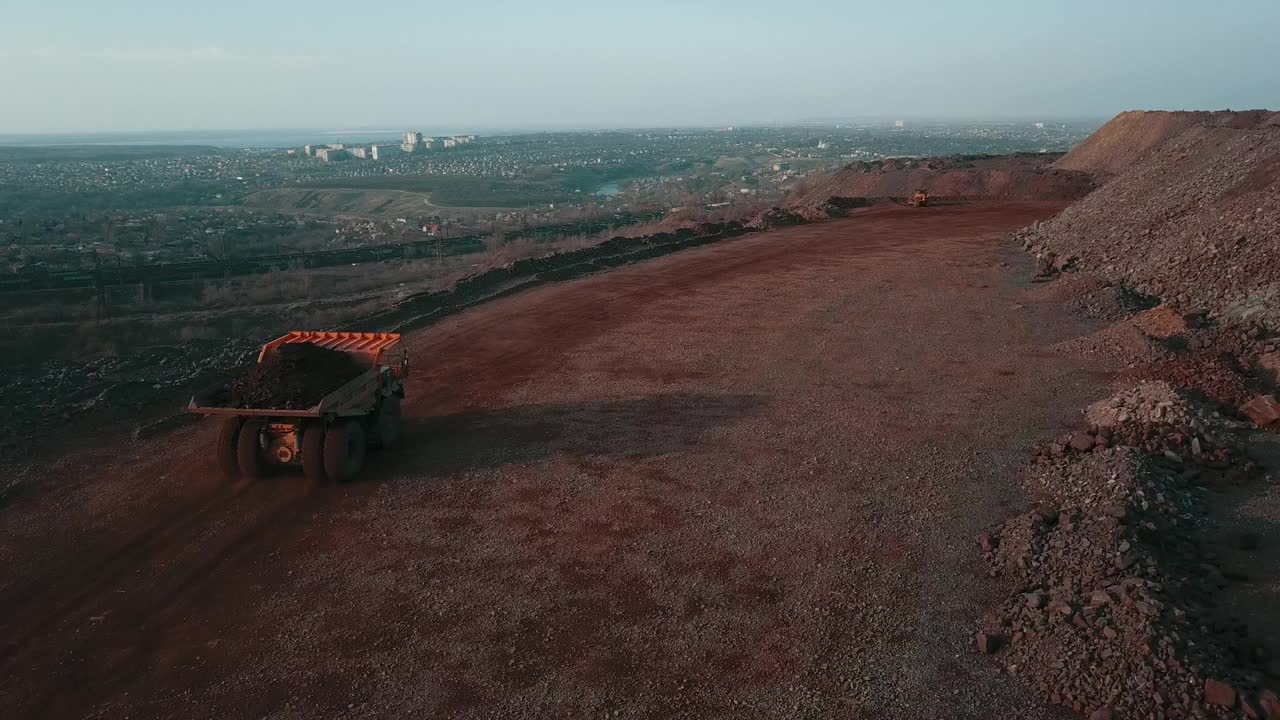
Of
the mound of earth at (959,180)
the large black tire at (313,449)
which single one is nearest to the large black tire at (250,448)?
the large black tire at (313,449)

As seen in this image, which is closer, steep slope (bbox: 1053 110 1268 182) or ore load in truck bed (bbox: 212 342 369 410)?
ore load in truck bed (bbox: 212 342 369 410)

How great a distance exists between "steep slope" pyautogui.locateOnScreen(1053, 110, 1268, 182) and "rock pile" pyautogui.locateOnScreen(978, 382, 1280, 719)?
4765 centimetres

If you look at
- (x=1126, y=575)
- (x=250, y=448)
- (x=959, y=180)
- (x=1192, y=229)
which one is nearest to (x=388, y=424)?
(x=250, y=448)

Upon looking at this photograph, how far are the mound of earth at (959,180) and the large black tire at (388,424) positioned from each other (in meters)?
36.3

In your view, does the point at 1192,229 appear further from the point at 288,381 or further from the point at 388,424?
the point at 288,381

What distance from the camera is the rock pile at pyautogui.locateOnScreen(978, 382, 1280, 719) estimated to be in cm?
676

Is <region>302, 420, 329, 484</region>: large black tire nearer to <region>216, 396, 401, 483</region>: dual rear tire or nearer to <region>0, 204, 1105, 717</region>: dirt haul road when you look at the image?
<region>216, 396, 401, 483</region>: dual rear tire

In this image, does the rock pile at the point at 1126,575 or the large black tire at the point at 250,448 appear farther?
the large black tire at the point at 250,448

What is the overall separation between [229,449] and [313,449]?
1338mm

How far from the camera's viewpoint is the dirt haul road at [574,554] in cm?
739

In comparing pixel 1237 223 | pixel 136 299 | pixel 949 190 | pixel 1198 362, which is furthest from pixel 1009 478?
pixel 949 190

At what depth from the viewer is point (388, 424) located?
12.4 m

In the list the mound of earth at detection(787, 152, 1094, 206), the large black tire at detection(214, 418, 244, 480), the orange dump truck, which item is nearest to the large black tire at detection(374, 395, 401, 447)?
the orange dump truck

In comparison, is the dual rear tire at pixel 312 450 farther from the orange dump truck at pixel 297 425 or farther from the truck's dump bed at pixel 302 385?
the truck's dump bed at pixel 302 385
